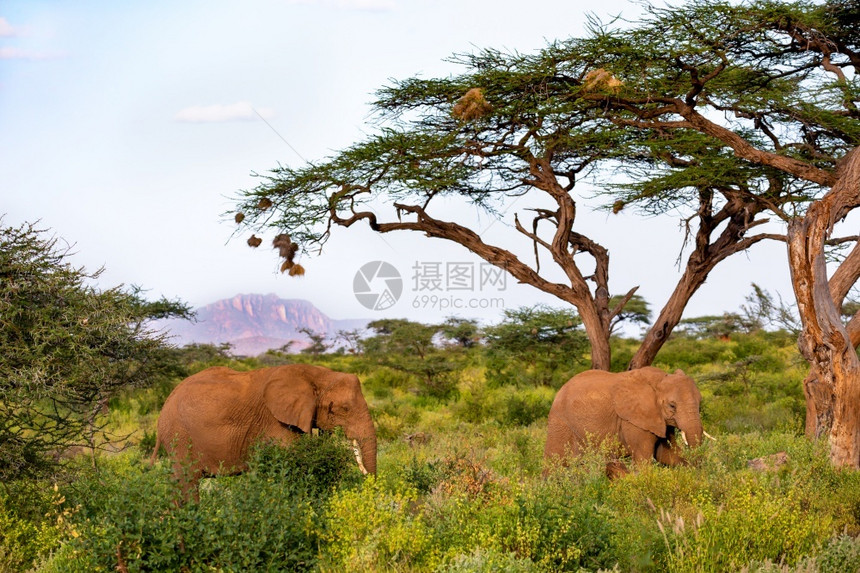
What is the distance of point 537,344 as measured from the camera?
26.0 metres

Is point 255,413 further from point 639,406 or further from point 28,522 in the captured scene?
point 639,406

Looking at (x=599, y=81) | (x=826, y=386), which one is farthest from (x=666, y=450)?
(x=599, y=81)

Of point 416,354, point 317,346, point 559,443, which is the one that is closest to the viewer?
point 559,443

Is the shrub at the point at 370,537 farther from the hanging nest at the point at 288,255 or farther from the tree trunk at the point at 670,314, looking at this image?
the tree trunk at the point at 670,314

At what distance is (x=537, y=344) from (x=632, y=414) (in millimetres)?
14928

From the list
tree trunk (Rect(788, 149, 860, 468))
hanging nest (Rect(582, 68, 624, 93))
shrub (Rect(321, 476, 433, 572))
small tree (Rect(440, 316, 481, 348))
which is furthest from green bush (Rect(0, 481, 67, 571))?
small tree (Rect(440, 316, 481, 348))

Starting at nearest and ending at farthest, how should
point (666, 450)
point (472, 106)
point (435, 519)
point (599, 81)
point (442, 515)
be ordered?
point (435, 519)
point (442, 515)
point (666, 450)
point (599, 81)
point (472, 106)

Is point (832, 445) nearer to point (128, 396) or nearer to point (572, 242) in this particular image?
point (572, 242)

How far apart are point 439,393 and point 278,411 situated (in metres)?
15.5

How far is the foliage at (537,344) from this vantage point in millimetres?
25484

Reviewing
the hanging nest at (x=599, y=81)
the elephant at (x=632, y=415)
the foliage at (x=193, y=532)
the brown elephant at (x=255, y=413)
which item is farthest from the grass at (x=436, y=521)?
the hanging nest at (x=599, y=81)

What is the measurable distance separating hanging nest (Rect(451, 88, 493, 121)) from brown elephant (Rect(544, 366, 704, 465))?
561cm

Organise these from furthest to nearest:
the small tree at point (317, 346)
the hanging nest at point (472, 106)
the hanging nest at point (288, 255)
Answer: the small tree at point (317, 346), the hanging nest at point (288, 255), the hanging nest at point (472, 106)

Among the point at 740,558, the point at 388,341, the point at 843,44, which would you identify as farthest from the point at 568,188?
the point at 388,341
